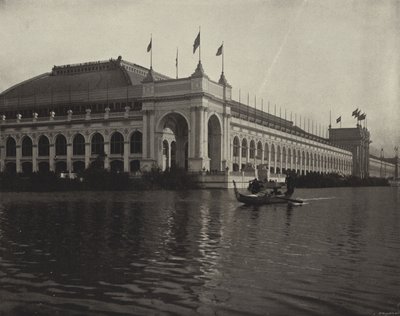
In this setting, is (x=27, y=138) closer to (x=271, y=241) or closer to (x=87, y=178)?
(x=87, y=178)

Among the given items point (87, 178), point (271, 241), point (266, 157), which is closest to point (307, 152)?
point (266, 157)

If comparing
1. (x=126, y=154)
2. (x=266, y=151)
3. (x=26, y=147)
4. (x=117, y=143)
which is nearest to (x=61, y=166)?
(x=26, y=147)

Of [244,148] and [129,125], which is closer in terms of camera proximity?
[129,125]

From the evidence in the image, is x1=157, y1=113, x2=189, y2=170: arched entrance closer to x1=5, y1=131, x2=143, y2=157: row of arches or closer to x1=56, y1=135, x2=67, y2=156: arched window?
x1=5, y1=131, x2=143, y2=157: row of arches

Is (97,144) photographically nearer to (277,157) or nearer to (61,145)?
(61,145)

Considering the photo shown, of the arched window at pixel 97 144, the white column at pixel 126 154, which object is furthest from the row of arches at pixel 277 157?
the arched window at pixel 97 144
